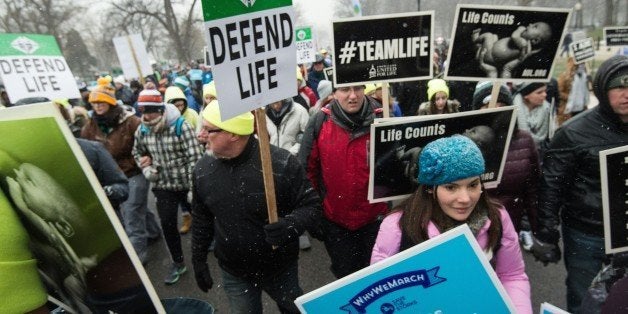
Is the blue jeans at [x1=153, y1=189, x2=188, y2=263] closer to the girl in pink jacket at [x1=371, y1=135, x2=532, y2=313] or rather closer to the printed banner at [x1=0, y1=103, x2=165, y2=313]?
the girl in pink jacket at [x1=371, y1=135, x2=532, y2=313]

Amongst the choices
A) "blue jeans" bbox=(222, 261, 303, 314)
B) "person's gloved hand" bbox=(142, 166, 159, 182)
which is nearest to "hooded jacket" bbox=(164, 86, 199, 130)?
"person's gloved hand" bbox=(142, 166, 159, 182)

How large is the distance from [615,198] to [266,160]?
1.70 meters

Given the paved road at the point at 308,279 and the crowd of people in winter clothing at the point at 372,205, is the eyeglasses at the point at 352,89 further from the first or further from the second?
the paved road at the point at 308,279

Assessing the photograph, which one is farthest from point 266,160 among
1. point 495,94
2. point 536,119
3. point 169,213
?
point 536,119

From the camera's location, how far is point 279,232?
2.15 m

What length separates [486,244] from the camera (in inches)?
67.3

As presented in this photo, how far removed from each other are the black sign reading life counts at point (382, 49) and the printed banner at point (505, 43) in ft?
0.65

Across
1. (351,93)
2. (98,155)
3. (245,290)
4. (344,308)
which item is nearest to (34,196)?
(344,308)

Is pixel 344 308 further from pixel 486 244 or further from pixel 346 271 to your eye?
pixel 346 271

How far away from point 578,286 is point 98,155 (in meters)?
3.46

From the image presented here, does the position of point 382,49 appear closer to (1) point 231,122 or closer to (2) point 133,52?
(1) point 231,122

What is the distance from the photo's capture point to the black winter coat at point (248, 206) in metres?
2.25

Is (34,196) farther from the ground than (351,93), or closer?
farther from the ground

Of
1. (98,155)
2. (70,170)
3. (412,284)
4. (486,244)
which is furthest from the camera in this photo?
(98,155)
